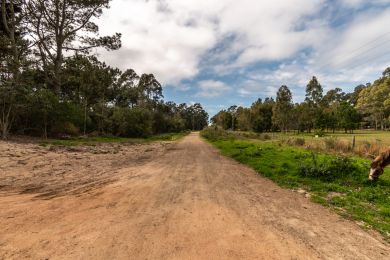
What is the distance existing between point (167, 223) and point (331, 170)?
7969 millimetres

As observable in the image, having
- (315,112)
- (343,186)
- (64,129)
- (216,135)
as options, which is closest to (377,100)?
(315,112)

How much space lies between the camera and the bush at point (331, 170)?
10.2m

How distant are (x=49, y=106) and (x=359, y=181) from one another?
2511 cm

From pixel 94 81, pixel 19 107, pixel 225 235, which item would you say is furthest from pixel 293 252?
pixel 94 81

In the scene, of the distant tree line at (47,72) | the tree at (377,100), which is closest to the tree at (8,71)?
the distant tree line at (47,72)

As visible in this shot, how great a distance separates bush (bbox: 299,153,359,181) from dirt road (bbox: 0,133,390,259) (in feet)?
7.65

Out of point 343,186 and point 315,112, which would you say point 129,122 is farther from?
point 315,112

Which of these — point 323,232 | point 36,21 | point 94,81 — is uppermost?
point 36,21

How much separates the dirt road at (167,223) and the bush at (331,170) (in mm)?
2331

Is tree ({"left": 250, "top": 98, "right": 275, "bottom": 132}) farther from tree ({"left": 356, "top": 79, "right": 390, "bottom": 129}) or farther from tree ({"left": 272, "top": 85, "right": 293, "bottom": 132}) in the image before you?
tree ({"left": 356, "top": 79, "right": 390, "bottom": 129})

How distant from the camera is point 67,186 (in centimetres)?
808

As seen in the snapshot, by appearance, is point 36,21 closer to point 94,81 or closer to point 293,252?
point 94,81

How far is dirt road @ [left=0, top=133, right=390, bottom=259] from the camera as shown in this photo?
4.02m

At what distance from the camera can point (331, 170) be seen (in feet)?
34.2
